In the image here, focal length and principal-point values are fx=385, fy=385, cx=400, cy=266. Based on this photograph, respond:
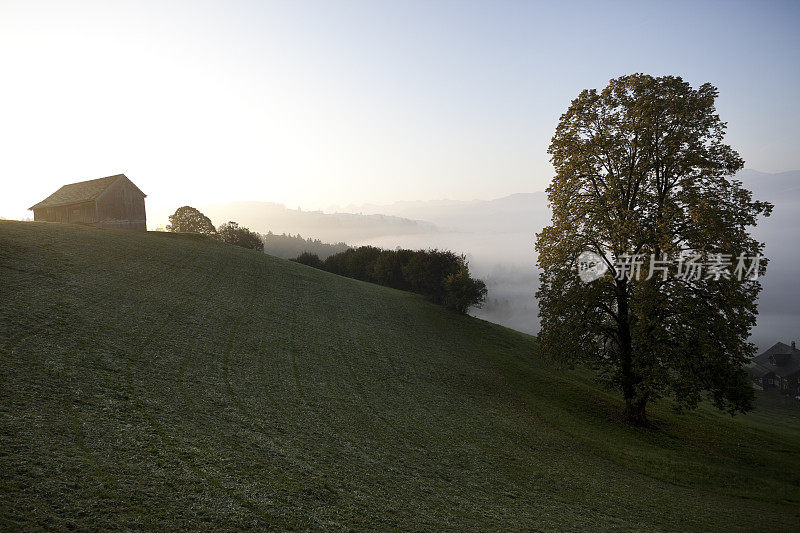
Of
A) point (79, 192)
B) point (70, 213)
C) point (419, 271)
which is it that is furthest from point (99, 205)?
point (419, 271)

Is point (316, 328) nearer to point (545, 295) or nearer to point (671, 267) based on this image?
point (545, 295)

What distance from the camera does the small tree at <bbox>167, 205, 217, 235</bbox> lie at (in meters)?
94.2

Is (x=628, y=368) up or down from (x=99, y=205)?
down

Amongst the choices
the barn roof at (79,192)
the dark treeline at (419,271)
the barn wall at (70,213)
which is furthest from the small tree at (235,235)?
the barn wall at (70,213)

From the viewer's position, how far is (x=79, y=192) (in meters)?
69.0

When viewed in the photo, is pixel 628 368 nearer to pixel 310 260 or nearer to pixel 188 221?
pixel 310 260

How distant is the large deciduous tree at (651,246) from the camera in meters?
23.8

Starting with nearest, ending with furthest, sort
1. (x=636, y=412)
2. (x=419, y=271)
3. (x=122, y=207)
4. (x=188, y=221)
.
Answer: (x=636, y=412)
(x=122, y=207)
(x=419, y=271)
(x=188, y=221)

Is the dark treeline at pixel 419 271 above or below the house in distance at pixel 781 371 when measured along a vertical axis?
above

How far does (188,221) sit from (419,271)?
5829 cm

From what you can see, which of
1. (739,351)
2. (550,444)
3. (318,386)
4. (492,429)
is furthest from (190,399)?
(739,351)

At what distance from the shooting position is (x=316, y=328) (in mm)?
38188

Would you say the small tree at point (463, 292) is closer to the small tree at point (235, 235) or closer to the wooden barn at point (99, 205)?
the wooden barn at point (99, 205)

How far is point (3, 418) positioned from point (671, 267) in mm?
32611
